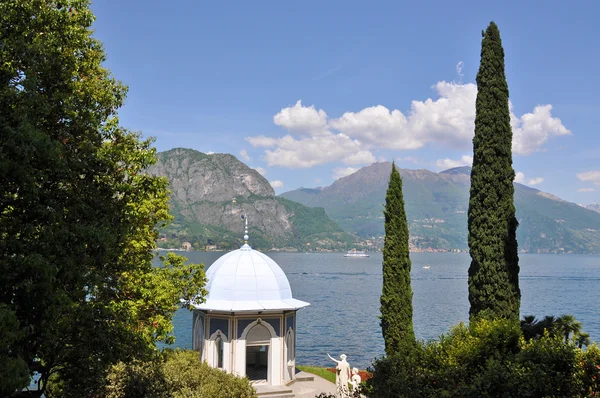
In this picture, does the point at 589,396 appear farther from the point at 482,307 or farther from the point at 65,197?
the point at 65,197

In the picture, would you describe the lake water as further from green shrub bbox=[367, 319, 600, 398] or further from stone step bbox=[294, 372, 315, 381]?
green shrub bbox=[367, 319, 600, 398]

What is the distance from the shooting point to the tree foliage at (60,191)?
679 cm

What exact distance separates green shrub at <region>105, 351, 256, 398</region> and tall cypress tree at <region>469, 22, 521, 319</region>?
7880 millimetres

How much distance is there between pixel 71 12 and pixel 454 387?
10.5 m

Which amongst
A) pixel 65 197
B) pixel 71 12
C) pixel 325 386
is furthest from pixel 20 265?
pixel 325 386

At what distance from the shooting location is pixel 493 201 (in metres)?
16.0

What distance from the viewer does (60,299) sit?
7.11m

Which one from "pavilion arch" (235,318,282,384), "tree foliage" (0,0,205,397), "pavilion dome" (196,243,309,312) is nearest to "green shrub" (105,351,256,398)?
"pavilion dome" (196,243,309,312)

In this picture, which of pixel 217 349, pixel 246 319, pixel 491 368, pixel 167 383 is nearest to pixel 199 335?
pixel 217 349

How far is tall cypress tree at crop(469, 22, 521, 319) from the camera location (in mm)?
15578

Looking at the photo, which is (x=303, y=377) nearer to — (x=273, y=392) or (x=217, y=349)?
(x=273, y=392)

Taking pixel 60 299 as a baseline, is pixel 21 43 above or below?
above

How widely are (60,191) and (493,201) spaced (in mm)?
12832

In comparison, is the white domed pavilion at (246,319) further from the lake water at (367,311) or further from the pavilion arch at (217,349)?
the lake water at (367,311)
